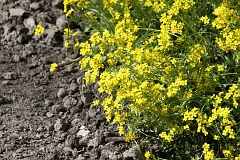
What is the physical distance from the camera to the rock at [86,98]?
5.78 metres

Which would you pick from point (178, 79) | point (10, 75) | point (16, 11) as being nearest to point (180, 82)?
point (178, 79)

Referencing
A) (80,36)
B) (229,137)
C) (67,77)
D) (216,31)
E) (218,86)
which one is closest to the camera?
(229,137)

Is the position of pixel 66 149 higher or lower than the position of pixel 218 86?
lower

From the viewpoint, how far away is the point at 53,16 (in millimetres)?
6906

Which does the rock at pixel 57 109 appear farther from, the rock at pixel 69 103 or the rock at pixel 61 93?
the rock at pixel 61 93

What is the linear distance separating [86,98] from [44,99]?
377 millimetres

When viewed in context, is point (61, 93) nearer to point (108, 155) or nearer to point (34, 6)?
point (108, 155)

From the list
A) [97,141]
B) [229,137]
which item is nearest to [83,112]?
[97,141]

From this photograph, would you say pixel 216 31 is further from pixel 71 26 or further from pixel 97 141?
pixel 71 26

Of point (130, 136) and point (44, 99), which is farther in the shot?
point (44, 99)

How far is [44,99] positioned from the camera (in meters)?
5.91

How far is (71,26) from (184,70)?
202cm

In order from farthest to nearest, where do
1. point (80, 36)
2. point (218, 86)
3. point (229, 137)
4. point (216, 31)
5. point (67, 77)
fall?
point (80, 36)
point (67, 77)
point (216, 31)
point (218, 86)
point (229, 137)

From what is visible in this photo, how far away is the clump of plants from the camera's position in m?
4.73
